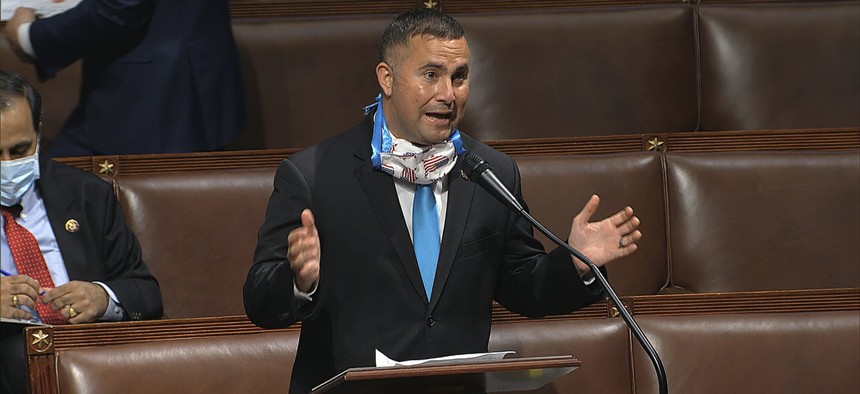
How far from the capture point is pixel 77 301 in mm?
1295

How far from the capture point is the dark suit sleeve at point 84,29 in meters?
1.54

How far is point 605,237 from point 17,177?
0.67m

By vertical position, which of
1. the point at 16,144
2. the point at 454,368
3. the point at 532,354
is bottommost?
the point at 532,354

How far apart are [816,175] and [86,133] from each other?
2.99 ft

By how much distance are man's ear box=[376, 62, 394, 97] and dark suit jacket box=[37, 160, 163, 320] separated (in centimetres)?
38

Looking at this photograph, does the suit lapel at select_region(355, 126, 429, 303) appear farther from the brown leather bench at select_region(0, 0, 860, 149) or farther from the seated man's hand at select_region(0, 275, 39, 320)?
the brown leather bench at select_region(0, 0, 860, 149)

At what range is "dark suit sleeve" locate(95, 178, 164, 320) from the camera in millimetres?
1349

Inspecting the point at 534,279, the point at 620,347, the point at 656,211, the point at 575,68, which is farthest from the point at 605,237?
the point at 575,68

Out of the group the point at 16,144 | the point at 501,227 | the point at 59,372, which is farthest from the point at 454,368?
the point at 16,144

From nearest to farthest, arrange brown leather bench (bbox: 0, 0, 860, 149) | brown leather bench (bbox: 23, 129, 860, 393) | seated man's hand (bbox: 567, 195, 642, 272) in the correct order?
1. seated man's hand (bbox: 567, 195, 642, 272)
2. brown leather bench (bbox: 23, 129, 860, 393)
3. brown leather bench (bbox: 0, 0, 860, 149)

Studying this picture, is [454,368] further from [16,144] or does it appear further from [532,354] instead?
[16,144]

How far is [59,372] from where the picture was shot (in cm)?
117

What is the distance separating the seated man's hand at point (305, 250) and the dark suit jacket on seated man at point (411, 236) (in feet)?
0.33

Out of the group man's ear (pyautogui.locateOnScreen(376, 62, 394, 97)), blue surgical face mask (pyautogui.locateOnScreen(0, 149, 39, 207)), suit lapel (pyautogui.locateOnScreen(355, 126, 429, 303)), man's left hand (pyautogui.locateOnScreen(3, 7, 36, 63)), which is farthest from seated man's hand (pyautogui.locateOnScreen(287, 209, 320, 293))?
man's left hand (pyautogui.locateOnScreen(3, 7, 36, 63))
